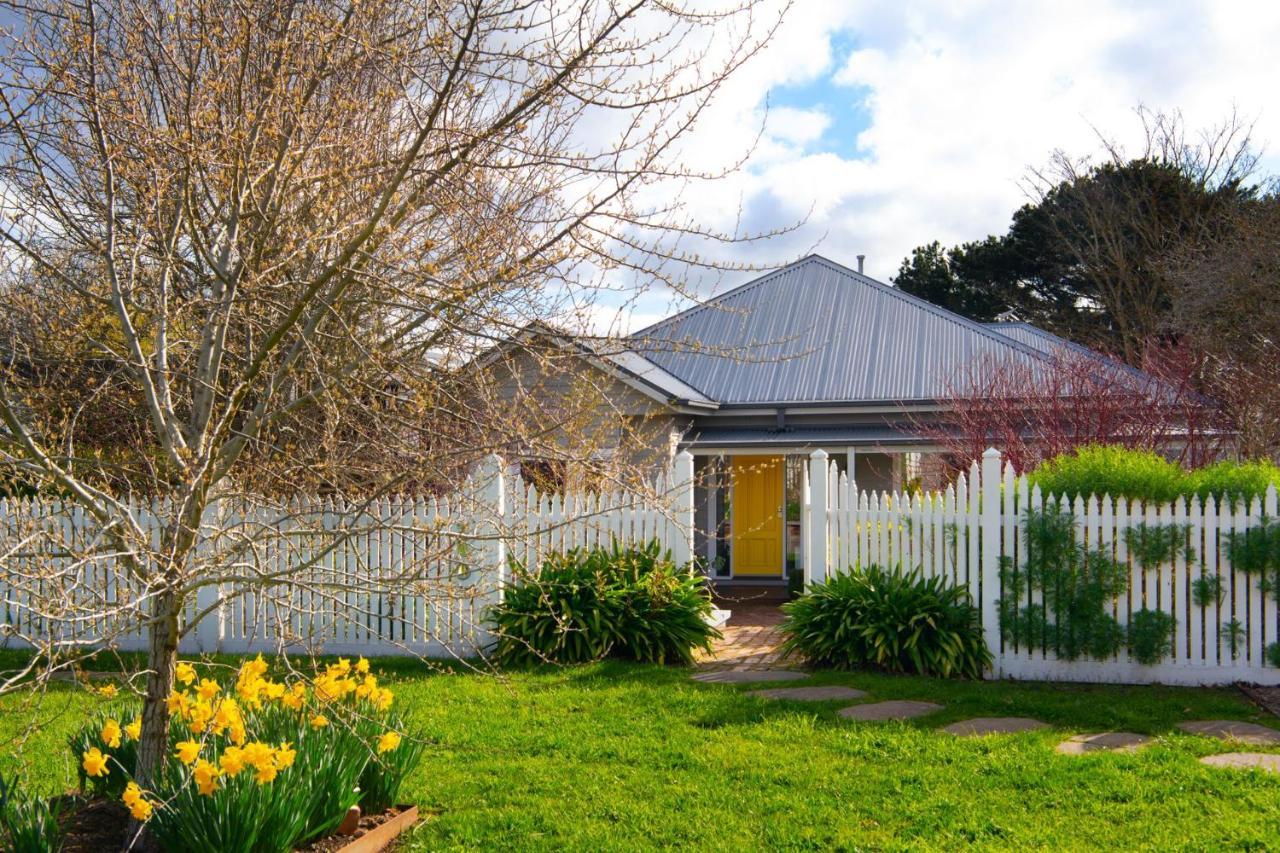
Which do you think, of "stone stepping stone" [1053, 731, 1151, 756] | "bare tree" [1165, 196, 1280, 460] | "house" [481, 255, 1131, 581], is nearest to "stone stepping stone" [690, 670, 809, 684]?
"stone stepping stone" [1053, 731, 1151, 756]

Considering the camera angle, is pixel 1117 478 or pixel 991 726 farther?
pixel 1117 478

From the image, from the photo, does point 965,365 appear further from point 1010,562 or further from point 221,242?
point 221,242

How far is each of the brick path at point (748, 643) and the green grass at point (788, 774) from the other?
134 cm

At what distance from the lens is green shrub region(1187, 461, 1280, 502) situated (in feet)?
27.6

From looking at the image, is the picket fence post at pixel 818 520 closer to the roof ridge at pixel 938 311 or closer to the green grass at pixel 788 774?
the green grass at pixel 788 774

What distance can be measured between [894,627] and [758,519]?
909cm

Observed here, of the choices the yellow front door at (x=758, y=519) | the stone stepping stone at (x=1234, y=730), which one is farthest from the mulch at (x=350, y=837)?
the yellow front door at (x=758, y=519)

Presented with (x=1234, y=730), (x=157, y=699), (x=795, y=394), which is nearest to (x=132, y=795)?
(x=157, y=699)

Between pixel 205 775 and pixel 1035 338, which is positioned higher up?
pixel 1035 338

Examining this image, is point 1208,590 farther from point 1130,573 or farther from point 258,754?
point 258,754

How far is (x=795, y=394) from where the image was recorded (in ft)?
53.9

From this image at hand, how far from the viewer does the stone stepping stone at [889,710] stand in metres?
7.02

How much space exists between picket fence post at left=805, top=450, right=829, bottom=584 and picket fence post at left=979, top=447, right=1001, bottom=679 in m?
1.55

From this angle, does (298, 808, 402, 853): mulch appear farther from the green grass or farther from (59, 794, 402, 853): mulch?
the green grass
